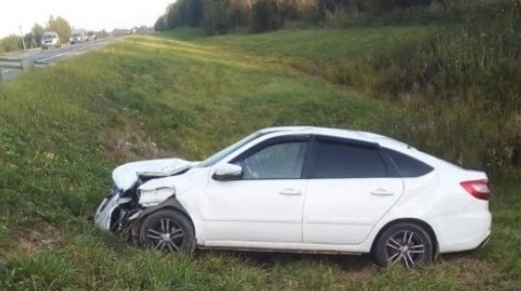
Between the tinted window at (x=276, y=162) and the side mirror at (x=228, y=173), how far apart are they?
111 mm

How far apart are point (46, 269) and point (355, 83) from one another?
946 inches

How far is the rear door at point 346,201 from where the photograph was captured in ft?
21.6

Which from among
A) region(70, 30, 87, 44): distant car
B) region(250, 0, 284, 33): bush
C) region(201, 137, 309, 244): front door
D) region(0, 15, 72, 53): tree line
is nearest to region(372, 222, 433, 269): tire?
region(201, 137, 309, 244): front door

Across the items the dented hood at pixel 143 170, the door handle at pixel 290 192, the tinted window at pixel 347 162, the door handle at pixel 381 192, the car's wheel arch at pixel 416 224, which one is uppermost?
the tinted window at pixel 347 162

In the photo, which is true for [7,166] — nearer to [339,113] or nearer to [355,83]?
[339,113]

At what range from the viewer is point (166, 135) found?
16.2 metres

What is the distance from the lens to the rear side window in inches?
267

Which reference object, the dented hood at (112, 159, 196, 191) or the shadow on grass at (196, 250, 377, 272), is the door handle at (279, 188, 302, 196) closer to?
the shadow on grass at (196, 250, 377, 272)

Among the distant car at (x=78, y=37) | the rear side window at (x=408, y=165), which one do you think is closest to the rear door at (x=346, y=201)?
the rear side window at (x=408, y=165)

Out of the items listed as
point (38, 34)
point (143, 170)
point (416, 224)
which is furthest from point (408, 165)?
point (38, 34)

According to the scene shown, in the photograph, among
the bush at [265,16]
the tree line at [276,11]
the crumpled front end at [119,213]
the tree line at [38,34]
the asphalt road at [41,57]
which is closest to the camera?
the crumpled front end at [119,213]

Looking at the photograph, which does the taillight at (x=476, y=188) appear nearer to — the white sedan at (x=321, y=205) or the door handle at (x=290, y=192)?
the white sedan at (x=321, y=205)

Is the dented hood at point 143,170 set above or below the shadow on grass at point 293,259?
above

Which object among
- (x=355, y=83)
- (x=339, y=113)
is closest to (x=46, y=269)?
(x=339, y=113)
